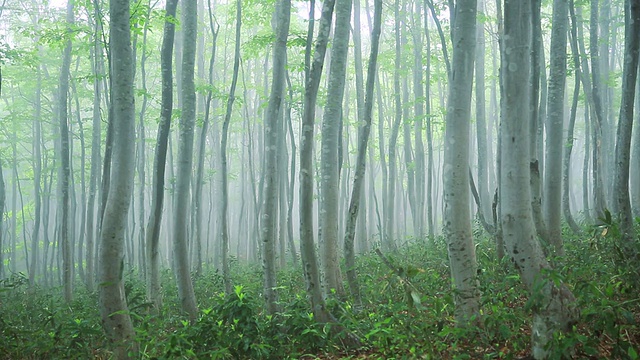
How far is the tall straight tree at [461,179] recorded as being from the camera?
4.85m

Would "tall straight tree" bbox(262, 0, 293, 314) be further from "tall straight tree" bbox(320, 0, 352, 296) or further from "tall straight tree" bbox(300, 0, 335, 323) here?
"tall straight tree" bbox(320, 0, 352, 296)

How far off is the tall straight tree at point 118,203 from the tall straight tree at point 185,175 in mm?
2535

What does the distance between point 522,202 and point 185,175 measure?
5815 millimetres

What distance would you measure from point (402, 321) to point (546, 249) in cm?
307

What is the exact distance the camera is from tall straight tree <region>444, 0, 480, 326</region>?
4848mm

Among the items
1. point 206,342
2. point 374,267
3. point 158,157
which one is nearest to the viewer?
point 206,342

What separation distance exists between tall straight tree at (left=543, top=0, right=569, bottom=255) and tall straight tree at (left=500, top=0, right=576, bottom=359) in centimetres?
382

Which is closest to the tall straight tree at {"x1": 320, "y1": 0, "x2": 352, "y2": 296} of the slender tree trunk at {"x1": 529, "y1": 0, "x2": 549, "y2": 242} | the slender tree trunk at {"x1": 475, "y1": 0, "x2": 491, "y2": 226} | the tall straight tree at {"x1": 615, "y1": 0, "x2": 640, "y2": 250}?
the slender tree trunk at {"x1": 529, "y1": 0, "x2": 549, "y2": 242}

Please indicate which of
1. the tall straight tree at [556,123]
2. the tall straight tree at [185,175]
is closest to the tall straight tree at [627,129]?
the tall straight tree at [556,123]

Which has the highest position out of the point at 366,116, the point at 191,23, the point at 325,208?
the point at 191,23

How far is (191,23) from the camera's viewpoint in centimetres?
880

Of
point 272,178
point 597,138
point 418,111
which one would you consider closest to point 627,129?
point 597,138

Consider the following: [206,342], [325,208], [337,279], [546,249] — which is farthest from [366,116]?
[206,342]

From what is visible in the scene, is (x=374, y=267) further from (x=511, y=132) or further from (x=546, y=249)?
(x=511, y=132)
